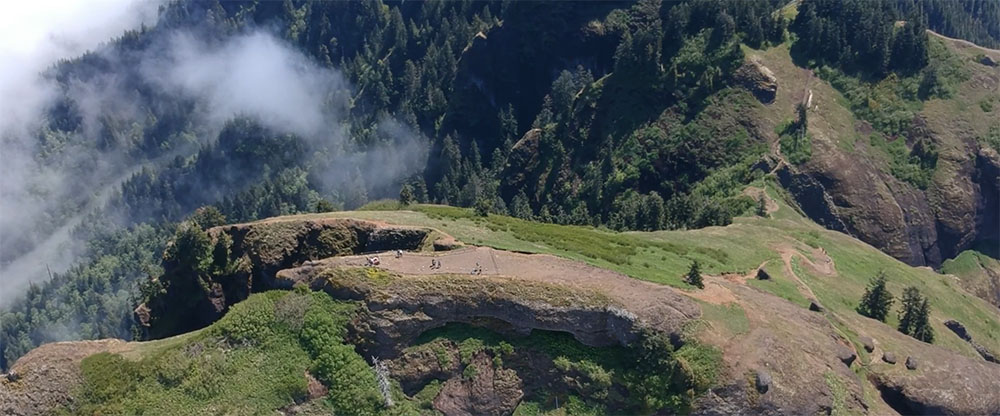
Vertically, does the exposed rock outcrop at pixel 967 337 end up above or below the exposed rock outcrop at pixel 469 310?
below

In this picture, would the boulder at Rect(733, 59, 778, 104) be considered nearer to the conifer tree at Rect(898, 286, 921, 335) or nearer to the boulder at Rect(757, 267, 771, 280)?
the conifer tree at Rect(898, 286, 921, 335)

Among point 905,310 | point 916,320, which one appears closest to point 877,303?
point 905,310

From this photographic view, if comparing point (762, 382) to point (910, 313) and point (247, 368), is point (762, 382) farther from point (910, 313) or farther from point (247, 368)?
point (910, 313)

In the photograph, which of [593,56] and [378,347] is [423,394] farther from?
[593,56]

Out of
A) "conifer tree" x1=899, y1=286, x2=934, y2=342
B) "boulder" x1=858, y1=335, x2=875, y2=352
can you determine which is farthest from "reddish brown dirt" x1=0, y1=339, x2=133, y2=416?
"conifer tree" x1=899, y1=286, x2=934, y2=342

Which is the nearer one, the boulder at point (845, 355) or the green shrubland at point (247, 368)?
the green shrubland at point (247, 368)

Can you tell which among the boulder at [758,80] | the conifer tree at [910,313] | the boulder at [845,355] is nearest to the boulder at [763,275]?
the conifer tree at [910,313]

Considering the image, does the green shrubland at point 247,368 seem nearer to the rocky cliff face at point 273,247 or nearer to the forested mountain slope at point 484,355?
the forested mountain slope at point 484,355

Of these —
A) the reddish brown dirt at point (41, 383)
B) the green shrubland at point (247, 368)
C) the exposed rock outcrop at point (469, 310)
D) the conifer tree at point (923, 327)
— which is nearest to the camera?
the reddish brown dirt at point (41, 383)
